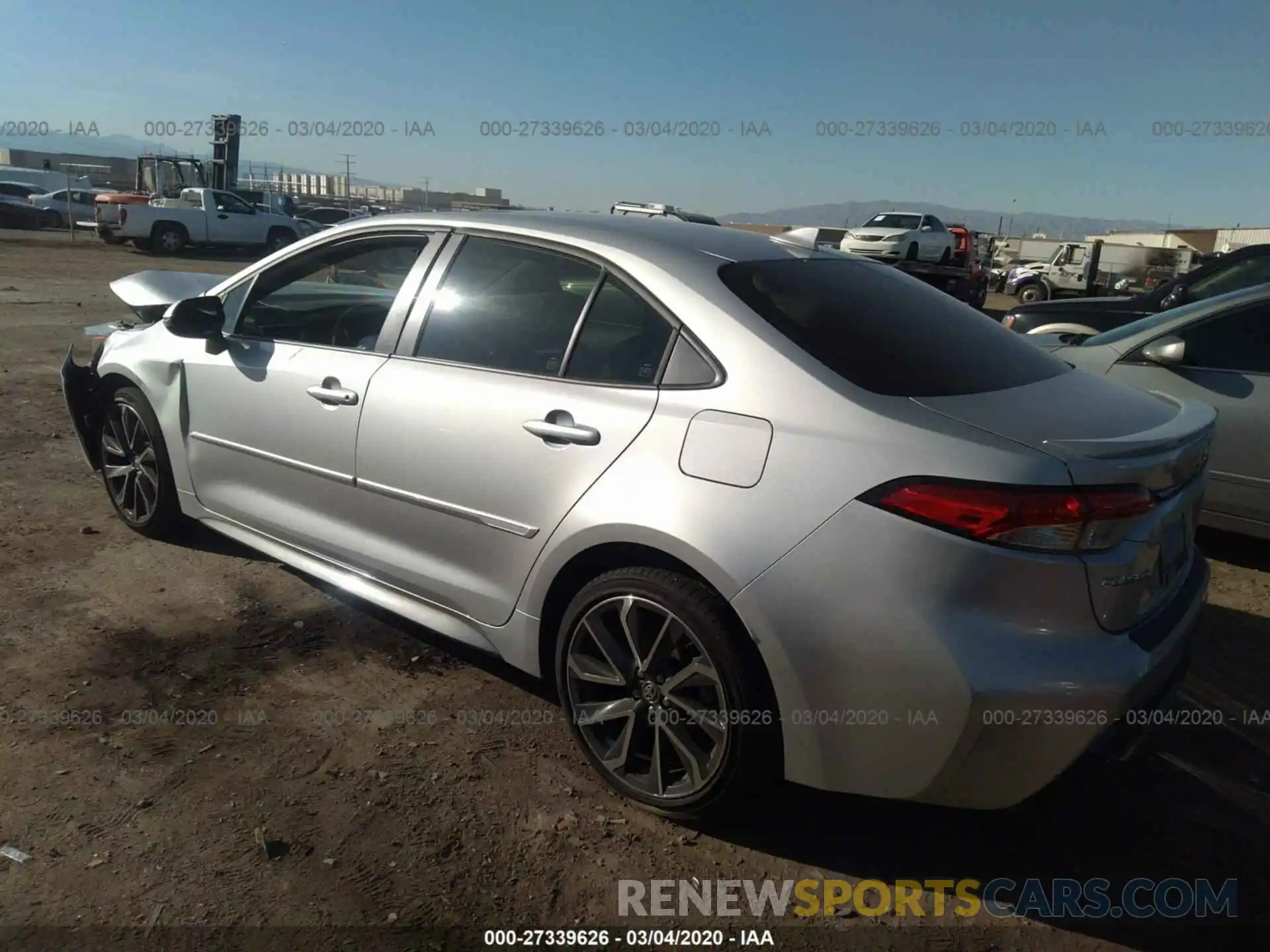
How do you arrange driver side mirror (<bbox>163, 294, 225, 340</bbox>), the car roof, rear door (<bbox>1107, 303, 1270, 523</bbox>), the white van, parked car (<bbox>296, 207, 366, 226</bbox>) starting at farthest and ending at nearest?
1. the white van
2. parked car (<bbox>296, 207, 366, 226</bbox>)
3. rear door (<bbox>1107, 303, 1270, 523</bbox>)
4. driver side mirror (<bbox>163, 294, 225, 340</bbox>)
5. the car roof

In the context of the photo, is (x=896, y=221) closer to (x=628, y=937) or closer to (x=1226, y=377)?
(x=1226, y=377)

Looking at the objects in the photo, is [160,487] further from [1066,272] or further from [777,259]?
[1066,272]

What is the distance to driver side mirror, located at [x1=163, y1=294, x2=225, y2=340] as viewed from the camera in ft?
12.6

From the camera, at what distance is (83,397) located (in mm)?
4672

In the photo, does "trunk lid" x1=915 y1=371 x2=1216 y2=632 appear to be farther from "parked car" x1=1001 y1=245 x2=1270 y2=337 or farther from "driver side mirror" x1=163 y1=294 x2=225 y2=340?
"parked car" x1=1001 y1=245 x2=1270 y2=337

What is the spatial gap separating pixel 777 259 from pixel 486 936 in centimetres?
211

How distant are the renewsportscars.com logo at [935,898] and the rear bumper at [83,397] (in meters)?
3.77

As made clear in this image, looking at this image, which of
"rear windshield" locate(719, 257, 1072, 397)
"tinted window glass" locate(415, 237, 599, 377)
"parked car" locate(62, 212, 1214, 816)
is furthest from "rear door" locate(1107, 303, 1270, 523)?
"tinted window glass" locate(415, 237, 599, 377)

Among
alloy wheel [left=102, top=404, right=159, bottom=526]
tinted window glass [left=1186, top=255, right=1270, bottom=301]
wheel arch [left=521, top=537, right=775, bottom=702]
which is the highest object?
tinted window glass [left=1186, top=255, right=1270, bottom=301]

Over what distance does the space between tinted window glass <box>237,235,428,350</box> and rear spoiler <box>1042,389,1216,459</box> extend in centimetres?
231

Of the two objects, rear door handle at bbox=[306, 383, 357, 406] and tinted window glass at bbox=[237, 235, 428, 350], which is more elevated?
tinted window glass at bbox=[237, 235, 428, 350]

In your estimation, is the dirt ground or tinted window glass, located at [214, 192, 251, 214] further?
tinted window glass, located at [214, 192, 251, 214]

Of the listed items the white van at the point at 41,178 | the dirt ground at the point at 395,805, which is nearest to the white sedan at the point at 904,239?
the dirt ground at the point at 395,805

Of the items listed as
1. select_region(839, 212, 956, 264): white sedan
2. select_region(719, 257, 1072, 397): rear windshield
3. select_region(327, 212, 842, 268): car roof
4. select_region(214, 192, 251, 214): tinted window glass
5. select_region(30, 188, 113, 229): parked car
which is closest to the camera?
select_region(719, 257, 1072, 397): rear windshield
